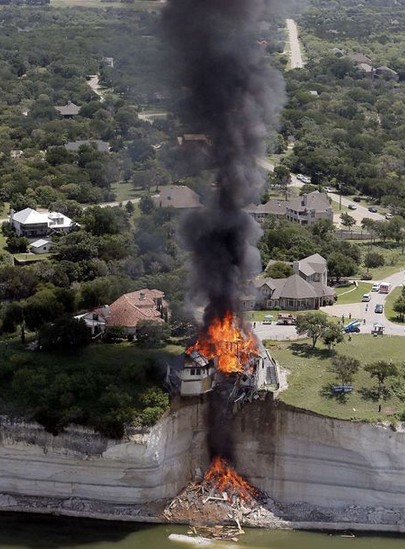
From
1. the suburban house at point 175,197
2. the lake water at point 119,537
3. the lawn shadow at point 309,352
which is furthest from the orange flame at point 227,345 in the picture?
the suburban house at point 175,197

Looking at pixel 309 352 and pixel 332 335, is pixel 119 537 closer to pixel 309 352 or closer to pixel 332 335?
pixel 309 352

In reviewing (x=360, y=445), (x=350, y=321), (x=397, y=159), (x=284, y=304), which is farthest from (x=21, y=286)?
(x=397, y=159)

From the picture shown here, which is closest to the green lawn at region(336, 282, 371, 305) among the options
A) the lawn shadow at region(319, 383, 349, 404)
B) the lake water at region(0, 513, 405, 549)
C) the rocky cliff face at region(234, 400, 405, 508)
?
the lawn shadow at region(319, 383, 349, 404)

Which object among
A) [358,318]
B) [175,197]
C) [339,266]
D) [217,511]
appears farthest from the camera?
[175,197]

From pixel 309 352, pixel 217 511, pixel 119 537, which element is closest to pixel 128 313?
pixel 309 352

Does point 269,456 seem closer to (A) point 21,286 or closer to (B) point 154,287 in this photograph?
(B) point 154,287

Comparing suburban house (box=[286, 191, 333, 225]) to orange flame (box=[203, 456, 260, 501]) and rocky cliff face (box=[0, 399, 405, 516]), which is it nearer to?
rocky cliff face (box=[0, 399, 405, 516])
